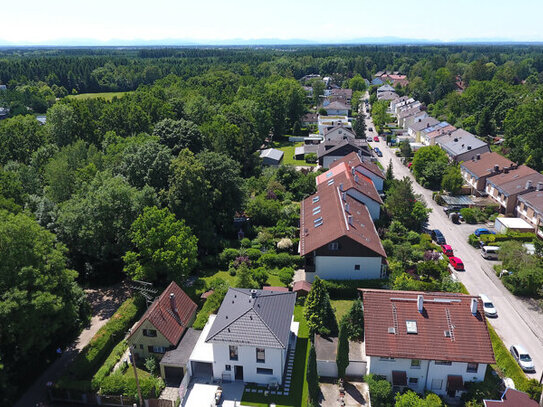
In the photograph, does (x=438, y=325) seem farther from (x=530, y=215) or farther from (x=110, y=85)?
(x=110, y=85)

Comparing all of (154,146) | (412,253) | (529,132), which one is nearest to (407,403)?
(412,253)

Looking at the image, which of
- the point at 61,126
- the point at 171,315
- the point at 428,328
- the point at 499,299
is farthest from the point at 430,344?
the point at 61,126

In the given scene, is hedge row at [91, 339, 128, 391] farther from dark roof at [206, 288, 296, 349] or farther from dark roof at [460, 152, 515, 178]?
dark roof at [460, 152, 515, 178]

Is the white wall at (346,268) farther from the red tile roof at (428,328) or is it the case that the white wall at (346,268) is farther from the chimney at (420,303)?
the chimney at (420,303)

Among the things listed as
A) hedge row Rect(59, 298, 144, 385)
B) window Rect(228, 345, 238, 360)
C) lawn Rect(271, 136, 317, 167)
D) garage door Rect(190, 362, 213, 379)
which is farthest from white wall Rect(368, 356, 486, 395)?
lawn Rect(271, 136, 317, 167)

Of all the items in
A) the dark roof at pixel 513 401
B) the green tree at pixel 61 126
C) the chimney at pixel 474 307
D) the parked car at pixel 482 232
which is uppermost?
the green tree at pixel 61 126

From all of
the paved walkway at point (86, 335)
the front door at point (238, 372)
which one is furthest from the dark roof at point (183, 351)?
the paved walkway at point (86, 335)
